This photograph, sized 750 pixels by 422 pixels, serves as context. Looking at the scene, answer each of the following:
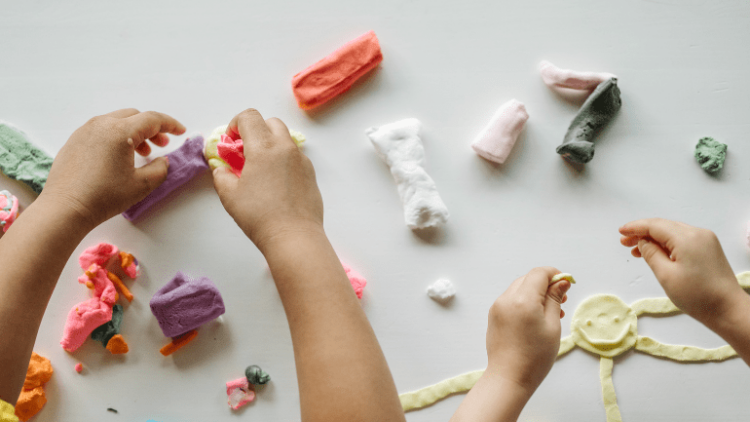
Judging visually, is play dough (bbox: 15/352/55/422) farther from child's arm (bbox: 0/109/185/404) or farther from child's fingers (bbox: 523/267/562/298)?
child's fingers (bbox: 523/267/562/298)

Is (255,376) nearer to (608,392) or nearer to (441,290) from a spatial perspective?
(441,290)

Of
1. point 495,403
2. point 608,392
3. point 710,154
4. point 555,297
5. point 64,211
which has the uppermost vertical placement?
point 64,211

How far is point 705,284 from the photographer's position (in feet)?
2.18

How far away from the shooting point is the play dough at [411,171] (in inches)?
31.9

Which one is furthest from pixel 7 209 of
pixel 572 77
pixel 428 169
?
pixel 572 77

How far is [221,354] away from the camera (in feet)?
2.69

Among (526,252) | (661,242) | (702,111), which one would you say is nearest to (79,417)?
(526,252)

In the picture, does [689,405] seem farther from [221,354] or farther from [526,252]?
[221,354]

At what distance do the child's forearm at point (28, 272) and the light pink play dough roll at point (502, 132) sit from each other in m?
0.61

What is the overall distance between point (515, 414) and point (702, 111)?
0.60 meters

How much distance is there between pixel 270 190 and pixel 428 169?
0.29 metres

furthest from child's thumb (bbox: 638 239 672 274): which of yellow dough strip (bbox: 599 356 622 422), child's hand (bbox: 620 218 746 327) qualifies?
yellow dough strip (bbox: 599 356 622 422)

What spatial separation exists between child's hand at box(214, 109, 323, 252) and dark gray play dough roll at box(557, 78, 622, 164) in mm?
421

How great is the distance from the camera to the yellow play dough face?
2.68 ft
